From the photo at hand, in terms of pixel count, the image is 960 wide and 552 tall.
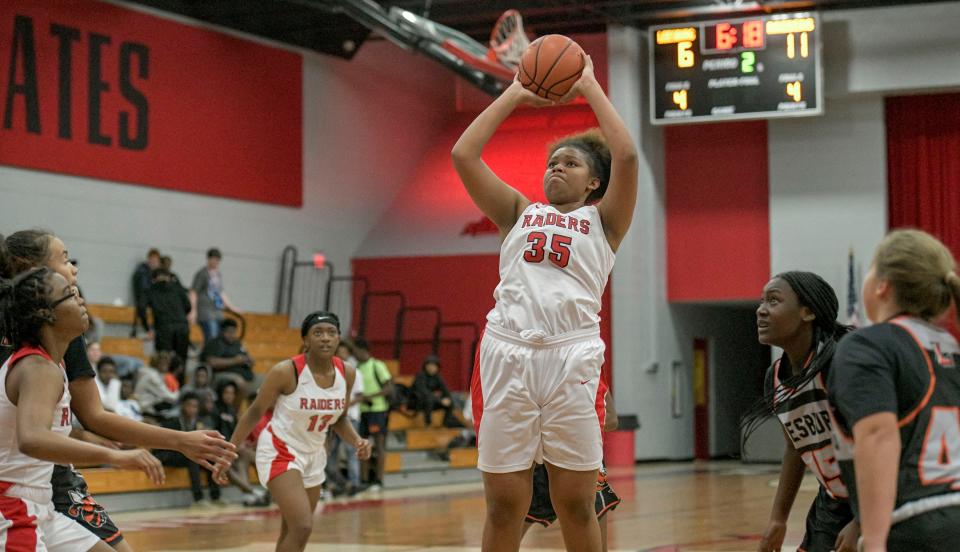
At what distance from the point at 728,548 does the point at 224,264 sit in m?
12.2

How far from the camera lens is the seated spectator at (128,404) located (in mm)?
12197

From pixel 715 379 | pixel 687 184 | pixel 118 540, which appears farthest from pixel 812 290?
pixel 715 379

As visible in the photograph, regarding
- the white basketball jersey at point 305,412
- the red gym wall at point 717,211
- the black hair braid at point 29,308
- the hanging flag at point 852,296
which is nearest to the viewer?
the black hair braid at point 29,308

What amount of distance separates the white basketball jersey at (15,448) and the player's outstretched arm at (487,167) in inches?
59.0

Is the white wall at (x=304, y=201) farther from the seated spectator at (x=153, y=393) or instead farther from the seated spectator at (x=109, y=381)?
the seated spectator at (x=109, y=381)

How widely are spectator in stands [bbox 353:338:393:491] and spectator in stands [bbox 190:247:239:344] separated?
2.86 meters

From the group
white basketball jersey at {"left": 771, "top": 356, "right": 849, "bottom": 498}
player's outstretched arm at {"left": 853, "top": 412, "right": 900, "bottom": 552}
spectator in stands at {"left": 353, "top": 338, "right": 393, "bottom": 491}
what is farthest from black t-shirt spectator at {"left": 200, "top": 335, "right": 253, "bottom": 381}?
player's outstretched arm at {"left": 853, "top": 412, "right": 900, "bottom": 552}

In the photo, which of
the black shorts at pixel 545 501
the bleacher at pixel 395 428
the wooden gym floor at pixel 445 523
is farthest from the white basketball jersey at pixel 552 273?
the bleacher at pixel 395 428

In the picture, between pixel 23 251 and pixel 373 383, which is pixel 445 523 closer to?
pixel 373 383

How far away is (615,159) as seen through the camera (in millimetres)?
4348

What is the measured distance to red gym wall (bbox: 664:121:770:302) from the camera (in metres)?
20.1

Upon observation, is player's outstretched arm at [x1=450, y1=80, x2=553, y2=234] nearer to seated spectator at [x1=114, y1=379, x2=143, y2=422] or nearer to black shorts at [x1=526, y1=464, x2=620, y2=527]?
black shorts at [x1=526, y1=464, x2=620, y2=527]

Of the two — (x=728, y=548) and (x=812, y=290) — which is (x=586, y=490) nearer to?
(x=812, y=290)

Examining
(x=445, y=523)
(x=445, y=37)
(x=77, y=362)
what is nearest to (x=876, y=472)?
(x=77, y=362)
